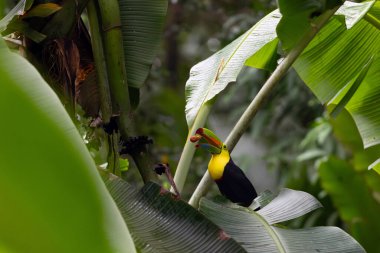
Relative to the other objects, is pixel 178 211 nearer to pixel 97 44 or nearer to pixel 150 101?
pixel 97 44

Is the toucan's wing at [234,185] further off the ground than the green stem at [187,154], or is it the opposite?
the green stem at [187,154]

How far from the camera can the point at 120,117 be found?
4.15ft

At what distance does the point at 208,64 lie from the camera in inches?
61.2

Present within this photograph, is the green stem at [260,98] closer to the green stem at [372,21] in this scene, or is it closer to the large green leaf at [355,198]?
the green stem at [372,21]

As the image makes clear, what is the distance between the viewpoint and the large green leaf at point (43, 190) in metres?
0.47

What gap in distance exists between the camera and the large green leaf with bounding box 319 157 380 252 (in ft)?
7.68

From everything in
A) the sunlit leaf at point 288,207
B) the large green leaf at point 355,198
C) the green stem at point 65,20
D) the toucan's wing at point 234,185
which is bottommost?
the large green leaf at point 355,198

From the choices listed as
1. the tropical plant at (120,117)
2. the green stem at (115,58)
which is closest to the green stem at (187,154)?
the tropical plant at (120,117)

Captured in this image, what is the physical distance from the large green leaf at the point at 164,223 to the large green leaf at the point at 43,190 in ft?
1.49

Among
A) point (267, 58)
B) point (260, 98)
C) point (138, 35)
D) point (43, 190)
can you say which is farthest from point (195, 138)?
point (43, 190)

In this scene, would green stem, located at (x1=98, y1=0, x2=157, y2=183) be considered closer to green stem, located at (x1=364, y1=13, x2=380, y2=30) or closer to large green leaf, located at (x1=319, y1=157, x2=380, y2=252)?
green stem, located at (x1=364, y1=13, x2=380, y2=30)

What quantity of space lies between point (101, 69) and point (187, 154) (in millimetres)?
242

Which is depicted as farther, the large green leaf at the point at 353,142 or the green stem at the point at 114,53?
the large green leaf at the point at 353,142

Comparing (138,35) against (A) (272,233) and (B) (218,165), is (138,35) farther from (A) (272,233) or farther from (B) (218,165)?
(A) (272,233)
